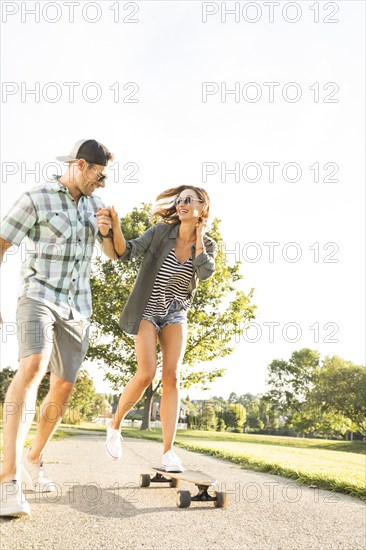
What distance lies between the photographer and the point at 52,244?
3.84 meters

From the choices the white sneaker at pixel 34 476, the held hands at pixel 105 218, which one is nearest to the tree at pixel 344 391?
the white sneaker at pixel 34 476

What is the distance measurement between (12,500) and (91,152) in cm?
215

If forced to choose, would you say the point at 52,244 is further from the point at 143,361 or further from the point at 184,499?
the point at 184,499

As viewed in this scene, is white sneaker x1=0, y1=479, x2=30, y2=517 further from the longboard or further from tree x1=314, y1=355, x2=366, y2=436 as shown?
tree x1=314, y1=355, x2=366, y2=436

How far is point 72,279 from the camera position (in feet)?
12.8

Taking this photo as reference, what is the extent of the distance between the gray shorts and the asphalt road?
99cm

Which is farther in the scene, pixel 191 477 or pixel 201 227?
pixel 201 227

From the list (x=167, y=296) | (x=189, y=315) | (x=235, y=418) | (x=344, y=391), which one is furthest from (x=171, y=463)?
(x=235, y=418)

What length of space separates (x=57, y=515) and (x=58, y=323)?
144cm

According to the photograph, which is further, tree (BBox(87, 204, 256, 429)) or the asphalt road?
tree (BBox(87, 204, 256, 429))

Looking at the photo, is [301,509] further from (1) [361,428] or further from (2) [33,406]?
(1) [361,428]

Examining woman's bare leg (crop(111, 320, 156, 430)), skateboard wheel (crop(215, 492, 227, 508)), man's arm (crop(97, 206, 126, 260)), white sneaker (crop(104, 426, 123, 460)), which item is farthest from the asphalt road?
man's arm (crop(97, 206, 126, 260))

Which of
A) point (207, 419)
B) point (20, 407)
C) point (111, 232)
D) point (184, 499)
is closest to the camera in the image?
point (20, 407)

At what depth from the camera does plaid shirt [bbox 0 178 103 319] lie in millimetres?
3771
